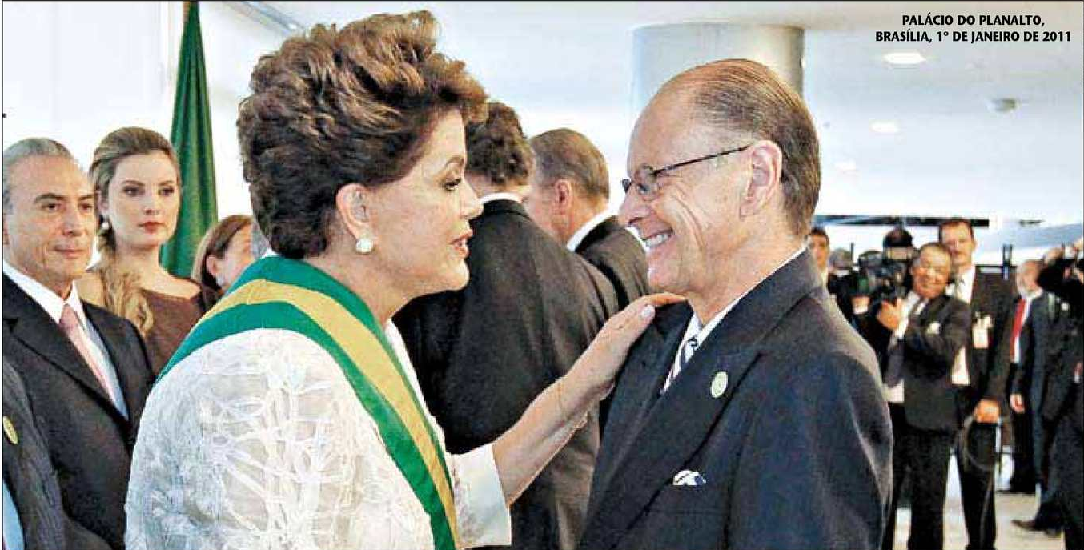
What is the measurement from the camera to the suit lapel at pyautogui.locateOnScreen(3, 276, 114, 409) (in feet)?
8.96

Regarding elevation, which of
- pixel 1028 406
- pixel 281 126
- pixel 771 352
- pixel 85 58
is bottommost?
pixel 1028 406

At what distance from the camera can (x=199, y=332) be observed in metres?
1.58

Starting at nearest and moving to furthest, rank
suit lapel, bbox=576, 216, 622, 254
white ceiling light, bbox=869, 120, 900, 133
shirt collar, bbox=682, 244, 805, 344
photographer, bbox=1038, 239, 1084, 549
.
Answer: shirt collar, bbox=682, 244, 805, 344, suit lapel, bbox=576, 216, 622, 254, photographer, bbox=1038, 239, 1084, 549, white ceiling light, bbox=869, 120, 900, 133

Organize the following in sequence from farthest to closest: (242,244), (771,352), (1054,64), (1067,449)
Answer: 1. (1054,64)
2. (1067,449)
3. (242,244)
4. (771,352)

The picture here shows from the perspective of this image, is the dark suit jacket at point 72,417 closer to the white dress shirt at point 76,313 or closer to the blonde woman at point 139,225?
the white dress shirt at point 76,313

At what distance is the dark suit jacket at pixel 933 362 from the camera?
6.16 metres

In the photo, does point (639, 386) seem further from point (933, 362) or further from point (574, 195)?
point (933, 362)

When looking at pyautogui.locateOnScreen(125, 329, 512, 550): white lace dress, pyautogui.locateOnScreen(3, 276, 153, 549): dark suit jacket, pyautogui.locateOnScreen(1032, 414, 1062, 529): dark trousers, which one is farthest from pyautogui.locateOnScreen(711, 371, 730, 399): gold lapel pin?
pyautogui.locateOnScreen(1032, 414, 1062, 529): dark trousers

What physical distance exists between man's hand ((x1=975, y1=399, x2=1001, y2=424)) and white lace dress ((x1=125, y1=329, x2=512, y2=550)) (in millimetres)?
5324

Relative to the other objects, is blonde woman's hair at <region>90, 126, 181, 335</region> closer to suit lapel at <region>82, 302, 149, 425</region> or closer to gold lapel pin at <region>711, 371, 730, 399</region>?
suit lapel at <region>82, 302, 149, 425</region>

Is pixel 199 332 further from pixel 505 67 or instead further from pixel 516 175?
pixel 505 67

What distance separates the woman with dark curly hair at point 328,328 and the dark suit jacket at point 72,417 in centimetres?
109

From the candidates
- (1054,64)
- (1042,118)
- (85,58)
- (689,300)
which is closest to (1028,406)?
(1054,64)

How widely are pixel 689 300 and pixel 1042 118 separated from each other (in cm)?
1041
